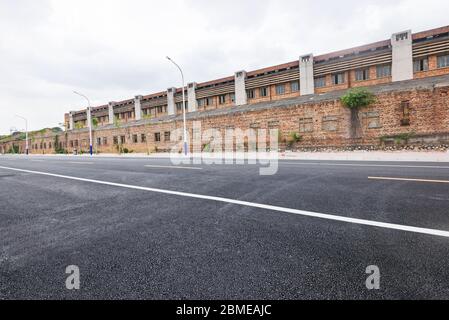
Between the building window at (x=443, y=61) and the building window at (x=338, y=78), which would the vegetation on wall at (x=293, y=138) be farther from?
the building window at (x=443, y=61)

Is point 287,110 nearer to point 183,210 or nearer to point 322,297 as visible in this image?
point 183,210

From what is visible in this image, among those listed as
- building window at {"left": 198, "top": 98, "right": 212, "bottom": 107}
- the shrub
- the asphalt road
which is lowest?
the asphalt road

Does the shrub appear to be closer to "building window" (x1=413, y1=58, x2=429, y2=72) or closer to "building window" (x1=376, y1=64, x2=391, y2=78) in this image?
"building window" (x1=376, y1=64, x2=391, y2=78)

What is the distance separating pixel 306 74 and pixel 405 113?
14248 mm

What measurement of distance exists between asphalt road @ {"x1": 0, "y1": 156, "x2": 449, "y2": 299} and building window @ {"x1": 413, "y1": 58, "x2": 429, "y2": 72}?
88.3 feet

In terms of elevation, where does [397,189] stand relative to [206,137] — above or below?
below

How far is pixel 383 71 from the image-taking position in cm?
2442

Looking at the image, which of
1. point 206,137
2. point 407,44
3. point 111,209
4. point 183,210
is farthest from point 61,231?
point 407,44

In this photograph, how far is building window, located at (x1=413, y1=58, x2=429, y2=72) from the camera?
73.8ft

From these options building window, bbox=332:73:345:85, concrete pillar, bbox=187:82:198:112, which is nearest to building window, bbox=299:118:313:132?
building window, bbox=332:73:345:85

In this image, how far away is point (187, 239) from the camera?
2.41 meters
